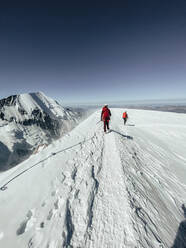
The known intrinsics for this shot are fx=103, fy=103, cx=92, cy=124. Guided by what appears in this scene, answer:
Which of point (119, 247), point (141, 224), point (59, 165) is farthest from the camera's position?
point (59, 165)

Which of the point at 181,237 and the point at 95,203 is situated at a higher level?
the point at 95,203

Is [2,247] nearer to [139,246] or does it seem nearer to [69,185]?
[69,185]

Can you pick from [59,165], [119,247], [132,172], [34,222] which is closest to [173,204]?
[132,172]

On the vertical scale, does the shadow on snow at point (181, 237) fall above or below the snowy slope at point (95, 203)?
below

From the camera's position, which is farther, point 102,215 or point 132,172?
point 132,172

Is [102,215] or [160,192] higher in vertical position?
[102,215]

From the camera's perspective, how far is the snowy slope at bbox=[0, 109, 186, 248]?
6.84ft

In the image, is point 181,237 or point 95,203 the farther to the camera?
point 95,203

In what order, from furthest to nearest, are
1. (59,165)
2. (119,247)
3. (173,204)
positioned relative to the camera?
(59,165) < (173,204) < (119,247)

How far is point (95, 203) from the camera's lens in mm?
2764

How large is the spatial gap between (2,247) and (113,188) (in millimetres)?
2746

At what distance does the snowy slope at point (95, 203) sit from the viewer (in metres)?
2.09

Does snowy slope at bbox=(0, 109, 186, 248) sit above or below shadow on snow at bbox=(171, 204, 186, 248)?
above

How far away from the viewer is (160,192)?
11.1 ft
